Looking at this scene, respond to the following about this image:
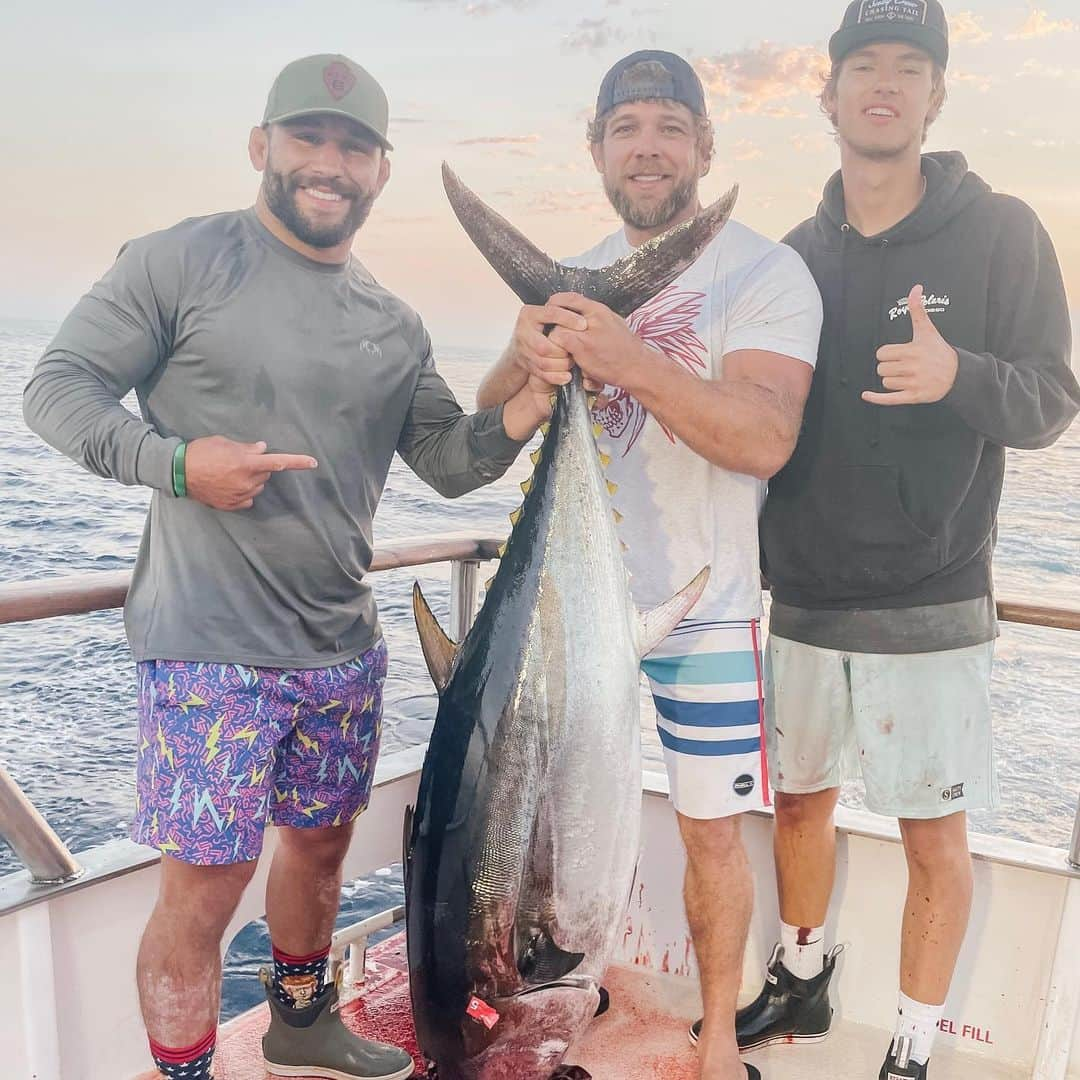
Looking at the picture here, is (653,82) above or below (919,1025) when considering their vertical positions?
above

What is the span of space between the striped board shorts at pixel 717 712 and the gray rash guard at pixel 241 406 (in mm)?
487

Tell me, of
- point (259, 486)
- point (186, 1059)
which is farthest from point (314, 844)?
point (259, 486)

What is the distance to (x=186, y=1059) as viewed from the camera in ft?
5.12

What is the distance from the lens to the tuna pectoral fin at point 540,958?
1390 millimetres

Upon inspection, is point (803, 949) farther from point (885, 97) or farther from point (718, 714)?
point (885, 97)

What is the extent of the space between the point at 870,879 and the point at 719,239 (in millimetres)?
1405

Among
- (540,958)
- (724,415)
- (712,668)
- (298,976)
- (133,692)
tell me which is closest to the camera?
(540,958)

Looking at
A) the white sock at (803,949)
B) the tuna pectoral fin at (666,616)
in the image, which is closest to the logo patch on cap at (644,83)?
the tuna pectoral fin at (666,616)

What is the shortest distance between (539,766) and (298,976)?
31.1 inches

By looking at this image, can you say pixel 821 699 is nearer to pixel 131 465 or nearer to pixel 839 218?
pixel 839 218

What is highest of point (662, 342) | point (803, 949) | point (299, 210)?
point (299, 210)

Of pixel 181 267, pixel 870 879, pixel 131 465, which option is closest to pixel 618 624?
pixel 131 465

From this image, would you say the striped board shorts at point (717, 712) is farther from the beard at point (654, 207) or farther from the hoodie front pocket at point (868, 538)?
the beard at point (654, 207)

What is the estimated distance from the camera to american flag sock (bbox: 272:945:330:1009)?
72.3 inches
